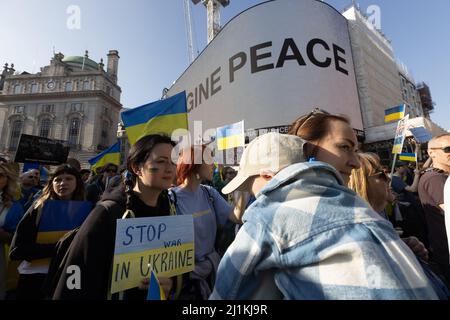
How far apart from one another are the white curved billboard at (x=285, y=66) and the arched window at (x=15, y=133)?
150ft

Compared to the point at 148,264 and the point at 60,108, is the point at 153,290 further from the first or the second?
the point at 60,108

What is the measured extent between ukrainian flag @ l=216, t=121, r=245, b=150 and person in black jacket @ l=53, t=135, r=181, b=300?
4.77 metres

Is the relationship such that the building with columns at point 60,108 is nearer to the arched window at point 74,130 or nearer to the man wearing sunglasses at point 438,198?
the arched window at point 74,130

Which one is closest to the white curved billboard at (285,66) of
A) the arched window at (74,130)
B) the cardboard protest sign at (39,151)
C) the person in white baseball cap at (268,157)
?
the cardboard protest sign at (39,151)

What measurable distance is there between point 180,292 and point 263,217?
1.29 m

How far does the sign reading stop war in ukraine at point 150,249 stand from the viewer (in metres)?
1.42

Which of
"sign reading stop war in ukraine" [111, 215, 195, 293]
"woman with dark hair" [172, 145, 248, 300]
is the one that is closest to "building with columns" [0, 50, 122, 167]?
"woman with dark hair" [172, 145, 248, 300]

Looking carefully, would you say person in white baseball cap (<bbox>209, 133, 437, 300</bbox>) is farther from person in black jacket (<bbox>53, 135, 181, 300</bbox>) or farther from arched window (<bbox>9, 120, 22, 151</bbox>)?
arched window (<bbox>9, 120, 22, 151</bbox>)

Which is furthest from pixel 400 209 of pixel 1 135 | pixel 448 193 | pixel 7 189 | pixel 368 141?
pixel 1 135

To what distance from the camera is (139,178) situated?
73.3 inches

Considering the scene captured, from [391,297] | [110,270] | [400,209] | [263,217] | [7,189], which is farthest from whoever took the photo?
[400,209]

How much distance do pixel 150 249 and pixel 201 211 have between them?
731mm

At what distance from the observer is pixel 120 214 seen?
155 cm
